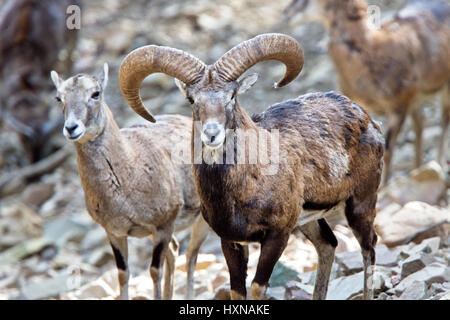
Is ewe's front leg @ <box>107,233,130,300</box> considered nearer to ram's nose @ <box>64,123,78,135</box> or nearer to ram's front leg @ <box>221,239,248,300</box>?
ram's nose @ <box>64,123,78,135</box>

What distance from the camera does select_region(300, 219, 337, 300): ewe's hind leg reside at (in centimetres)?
738

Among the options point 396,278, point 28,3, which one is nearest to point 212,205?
point 396,278

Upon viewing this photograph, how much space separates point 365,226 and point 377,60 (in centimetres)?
535

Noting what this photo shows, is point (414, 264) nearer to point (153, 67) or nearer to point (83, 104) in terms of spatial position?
point (153, 67)

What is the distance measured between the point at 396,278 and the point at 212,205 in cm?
261

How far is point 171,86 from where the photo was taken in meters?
19.0

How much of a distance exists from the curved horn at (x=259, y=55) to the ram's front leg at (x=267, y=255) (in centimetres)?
126

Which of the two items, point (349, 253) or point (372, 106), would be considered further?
point (372, 106)

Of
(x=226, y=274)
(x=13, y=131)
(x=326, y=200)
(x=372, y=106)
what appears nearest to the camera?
(x=326, y=200)

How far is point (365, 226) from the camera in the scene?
23.4 ft

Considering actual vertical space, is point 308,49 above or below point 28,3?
below

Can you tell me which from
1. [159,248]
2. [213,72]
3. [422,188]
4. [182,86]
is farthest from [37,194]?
[213,72]

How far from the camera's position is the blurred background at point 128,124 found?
861 cm
